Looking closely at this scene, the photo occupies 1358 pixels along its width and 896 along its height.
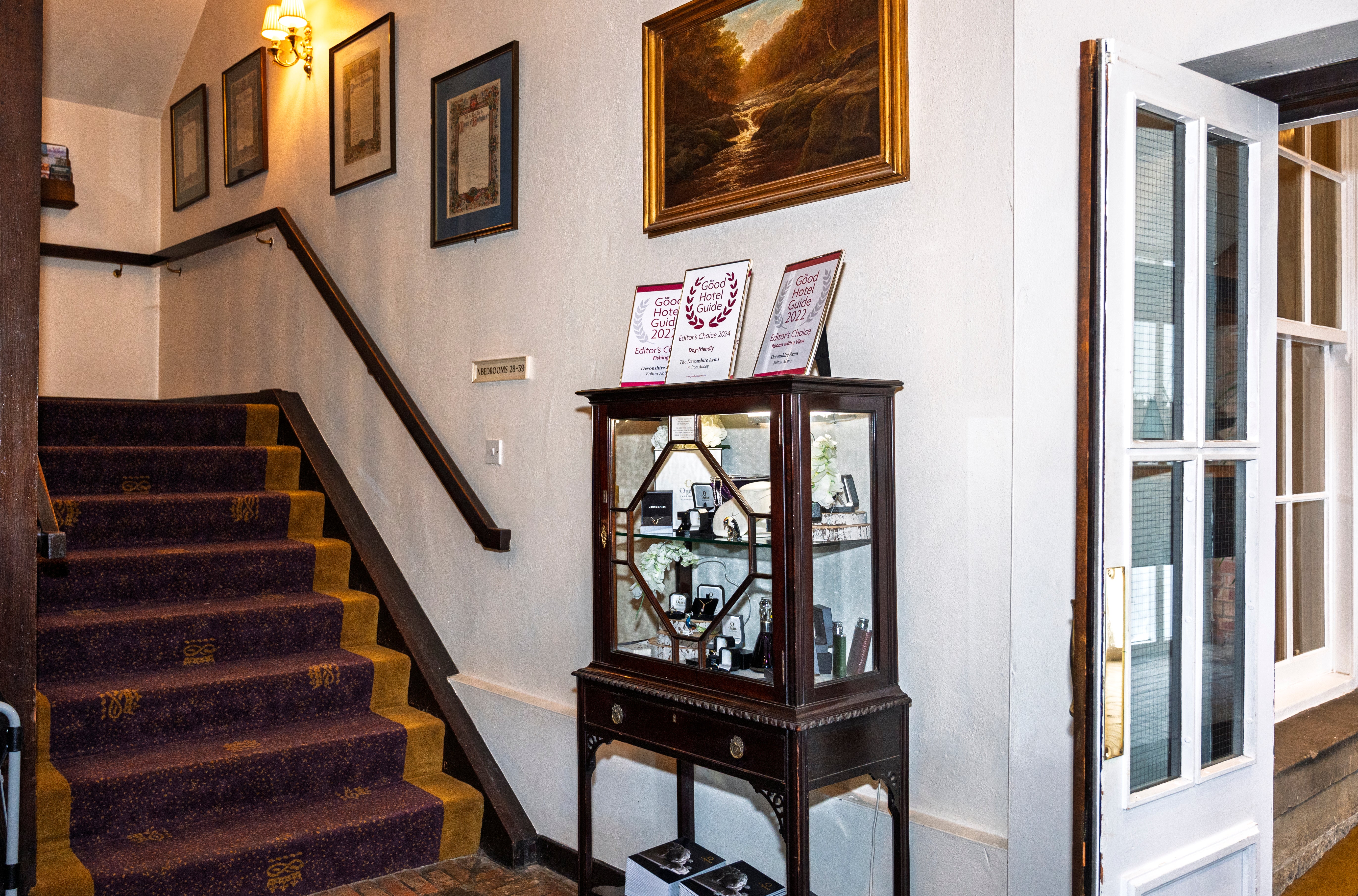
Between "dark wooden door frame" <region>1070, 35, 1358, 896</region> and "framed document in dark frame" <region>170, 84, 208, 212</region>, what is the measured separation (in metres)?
5.24

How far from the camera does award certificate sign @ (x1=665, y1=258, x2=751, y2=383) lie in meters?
2.45

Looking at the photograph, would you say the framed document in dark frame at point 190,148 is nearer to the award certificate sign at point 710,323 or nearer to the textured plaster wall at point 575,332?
the textured plaster wall at point 575,332

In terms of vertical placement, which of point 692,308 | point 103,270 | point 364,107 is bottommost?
point 692,308

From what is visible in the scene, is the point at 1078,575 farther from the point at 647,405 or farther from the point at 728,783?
the point at 728,783

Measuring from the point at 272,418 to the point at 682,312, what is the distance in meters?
2.94

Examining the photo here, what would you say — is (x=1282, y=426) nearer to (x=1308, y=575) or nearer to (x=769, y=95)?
(x=1308, y=575)

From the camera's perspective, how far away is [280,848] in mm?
2912

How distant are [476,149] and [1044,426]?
7.88 feet

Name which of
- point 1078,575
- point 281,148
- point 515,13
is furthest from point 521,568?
point 281,148

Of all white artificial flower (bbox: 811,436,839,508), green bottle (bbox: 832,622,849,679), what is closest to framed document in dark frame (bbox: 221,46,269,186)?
white artificial flower (bbox: 811,436,839,508)

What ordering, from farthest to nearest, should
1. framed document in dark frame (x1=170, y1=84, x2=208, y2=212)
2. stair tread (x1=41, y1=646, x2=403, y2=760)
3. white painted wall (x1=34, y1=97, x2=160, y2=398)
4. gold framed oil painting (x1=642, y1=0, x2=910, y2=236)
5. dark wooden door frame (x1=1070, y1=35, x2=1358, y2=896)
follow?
1. white painted wall (x1=34, y1=97, x2=160, y2=398)
2. framed document in dark frame (x1=170, y1=84, x2=208, y2=212)
3. stair tread (x1=41, y1=646, x2=403, y2=760)
4. gold framed oil painting (x1=642, y1=0, x2=910, y2=236)
5. dark wooden door frame (x1=1070, y1=35, x2=1358, y2=896)

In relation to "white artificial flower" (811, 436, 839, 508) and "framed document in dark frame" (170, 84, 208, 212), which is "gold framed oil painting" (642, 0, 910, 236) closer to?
"white artificial flower" (811, 436, 839, 508)

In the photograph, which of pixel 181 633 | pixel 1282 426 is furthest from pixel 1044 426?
pixel 181 633

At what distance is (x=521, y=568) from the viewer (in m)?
3.45
